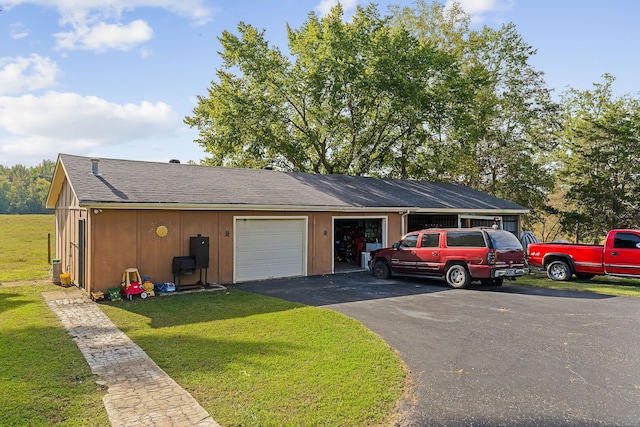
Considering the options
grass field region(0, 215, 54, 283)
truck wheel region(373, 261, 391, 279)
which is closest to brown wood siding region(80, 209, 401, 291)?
truck wheel region(373, 261, 391, 279)

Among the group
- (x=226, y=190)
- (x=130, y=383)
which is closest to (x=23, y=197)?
(x=226, y=190)

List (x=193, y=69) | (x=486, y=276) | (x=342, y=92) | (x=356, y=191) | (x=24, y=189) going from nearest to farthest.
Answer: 1. (x=486, y=276)
2. (x=193, y=69)
3. (x=356, y=191)
4. (x=342, y=92)
5. (x=24, y=189)

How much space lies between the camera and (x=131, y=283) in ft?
34.5

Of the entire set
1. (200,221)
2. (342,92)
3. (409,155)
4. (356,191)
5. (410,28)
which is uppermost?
(410,28)

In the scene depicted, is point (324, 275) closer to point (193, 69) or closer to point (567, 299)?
point (567, 299)

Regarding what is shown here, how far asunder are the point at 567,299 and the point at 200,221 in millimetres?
10018

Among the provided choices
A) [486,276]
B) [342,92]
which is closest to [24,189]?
[342,92]

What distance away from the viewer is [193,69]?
46.7 feet

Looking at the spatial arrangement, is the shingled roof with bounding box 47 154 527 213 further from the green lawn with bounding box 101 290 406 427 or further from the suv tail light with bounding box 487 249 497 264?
the suv tail light with bounding box 487 249 497 264

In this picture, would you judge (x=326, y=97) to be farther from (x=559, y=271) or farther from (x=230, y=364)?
(x=230, y=364)

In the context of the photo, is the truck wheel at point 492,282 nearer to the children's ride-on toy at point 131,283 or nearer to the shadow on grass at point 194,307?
the shadow on grass at point 194,307

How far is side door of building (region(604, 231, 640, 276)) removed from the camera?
12977 mm

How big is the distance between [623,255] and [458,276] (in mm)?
5530

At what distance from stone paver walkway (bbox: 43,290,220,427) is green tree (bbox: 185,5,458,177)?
64.2ft
